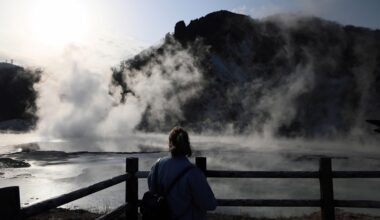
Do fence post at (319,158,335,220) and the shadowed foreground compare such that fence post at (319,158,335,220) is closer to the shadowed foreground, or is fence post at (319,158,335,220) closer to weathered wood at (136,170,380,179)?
weathered wood at (136,170,380,179)

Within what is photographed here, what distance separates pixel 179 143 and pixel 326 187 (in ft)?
11.5

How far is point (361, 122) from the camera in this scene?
76062 millimetres

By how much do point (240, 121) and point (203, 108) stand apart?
33.3 feet

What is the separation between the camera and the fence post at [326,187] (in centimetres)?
718

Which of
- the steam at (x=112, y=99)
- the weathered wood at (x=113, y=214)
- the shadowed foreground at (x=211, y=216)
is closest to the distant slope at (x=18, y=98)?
the steam at (x=112, y=99)

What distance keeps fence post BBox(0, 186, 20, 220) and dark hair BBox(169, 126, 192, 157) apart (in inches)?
59.0

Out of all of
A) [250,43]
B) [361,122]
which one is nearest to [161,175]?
[361,122]

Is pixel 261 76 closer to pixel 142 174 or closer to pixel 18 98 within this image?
pixel 18 98

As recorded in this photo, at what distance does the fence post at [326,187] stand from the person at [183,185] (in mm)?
3118

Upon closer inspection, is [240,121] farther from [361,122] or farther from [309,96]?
[361,122]

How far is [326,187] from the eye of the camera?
720 centimetres

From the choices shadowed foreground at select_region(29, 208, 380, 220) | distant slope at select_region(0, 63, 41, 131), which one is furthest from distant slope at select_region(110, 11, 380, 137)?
shadowed foreground at select_region(29, 208, 380, 220)

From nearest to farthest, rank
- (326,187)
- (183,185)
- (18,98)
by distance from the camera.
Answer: (183,185) < (326,187) < (18,98)

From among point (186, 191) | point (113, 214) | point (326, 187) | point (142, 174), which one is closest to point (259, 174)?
point (326, 187)
